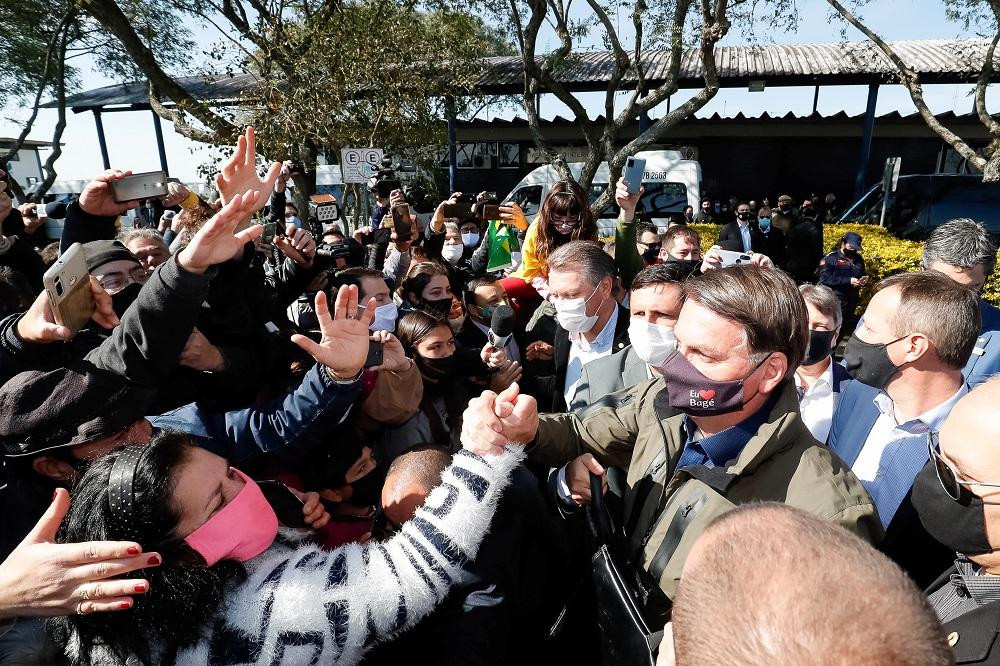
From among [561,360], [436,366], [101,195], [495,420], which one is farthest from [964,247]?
[101,195]

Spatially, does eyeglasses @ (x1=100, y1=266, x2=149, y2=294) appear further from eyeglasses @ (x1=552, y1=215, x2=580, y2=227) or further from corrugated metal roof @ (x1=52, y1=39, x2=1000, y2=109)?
corrugated metal roof @ (x1=52, y1=39, x2=1000, y2=109)

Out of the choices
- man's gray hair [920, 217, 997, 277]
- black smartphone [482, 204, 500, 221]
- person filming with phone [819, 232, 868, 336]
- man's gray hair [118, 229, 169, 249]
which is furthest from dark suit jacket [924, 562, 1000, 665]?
person filming with phone [819, 232, 868, 336]

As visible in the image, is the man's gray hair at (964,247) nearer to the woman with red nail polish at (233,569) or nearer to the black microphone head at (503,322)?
the black microphone head at (503,322)

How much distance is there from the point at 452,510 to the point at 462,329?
2.36 meters

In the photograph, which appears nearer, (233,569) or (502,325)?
(233,569)

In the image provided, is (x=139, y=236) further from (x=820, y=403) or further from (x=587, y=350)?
(x=820, y=403)

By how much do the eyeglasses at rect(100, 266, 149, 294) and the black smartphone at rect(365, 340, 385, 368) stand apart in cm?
106

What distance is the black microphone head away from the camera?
3.00m

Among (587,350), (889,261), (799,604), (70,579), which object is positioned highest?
(799,604)

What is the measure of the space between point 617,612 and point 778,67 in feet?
57.3

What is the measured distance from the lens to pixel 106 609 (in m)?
1.18

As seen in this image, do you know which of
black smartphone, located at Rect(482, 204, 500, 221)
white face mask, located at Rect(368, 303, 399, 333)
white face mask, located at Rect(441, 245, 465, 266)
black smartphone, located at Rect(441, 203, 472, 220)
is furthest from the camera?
black smartphone, located at Rect(441, 203, 472, 220)

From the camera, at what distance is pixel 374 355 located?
6.81ft

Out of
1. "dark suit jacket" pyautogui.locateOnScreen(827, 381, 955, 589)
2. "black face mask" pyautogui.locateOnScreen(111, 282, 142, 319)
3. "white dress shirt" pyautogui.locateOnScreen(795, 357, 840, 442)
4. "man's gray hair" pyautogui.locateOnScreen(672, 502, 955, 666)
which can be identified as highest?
"black face mask" pyautogui.locateOnScreen(111, 282, 142, 319)
